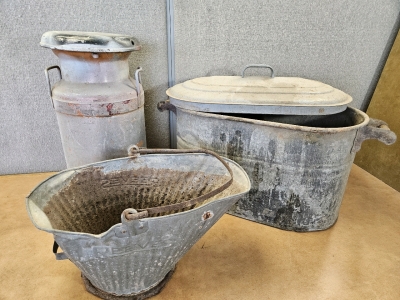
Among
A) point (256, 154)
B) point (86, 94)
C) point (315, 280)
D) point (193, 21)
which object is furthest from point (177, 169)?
point (193, 21)

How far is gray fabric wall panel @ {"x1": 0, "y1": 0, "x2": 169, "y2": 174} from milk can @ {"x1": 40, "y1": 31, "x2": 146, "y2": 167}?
23cm

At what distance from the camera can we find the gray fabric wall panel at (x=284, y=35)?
3.67 ft

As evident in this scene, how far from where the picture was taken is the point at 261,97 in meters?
0.88

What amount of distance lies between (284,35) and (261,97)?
17.7 inches

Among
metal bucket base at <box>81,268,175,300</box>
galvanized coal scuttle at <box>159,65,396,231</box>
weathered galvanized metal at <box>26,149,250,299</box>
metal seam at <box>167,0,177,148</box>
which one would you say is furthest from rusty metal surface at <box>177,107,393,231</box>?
metal bucket base at <box>81,268,175,300</box>

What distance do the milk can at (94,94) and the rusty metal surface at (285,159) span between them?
21cm

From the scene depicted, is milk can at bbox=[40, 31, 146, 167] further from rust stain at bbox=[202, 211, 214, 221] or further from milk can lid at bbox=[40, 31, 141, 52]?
rust stain at bbox=[202, 211, 214, 221]

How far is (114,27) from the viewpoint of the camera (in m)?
1.09

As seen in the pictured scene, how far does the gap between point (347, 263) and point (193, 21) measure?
1.01m

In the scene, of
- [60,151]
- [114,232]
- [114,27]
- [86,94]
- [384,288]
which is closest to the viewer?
[114,232]

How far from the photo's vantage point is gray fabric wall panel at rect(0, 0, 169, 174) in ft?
3.43

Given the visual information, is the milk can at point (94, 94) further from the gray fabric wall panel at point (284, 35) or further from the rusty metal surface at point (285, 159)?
the gray fabric wall panel at point (284, 35)

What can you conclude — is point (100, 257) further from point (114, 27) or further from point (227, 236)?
point (114, 27)

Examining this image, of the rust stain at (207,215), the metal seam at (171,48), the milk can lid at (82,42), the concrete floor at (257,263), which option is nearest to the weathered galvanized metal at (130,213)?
the rust stain at (207,215)
